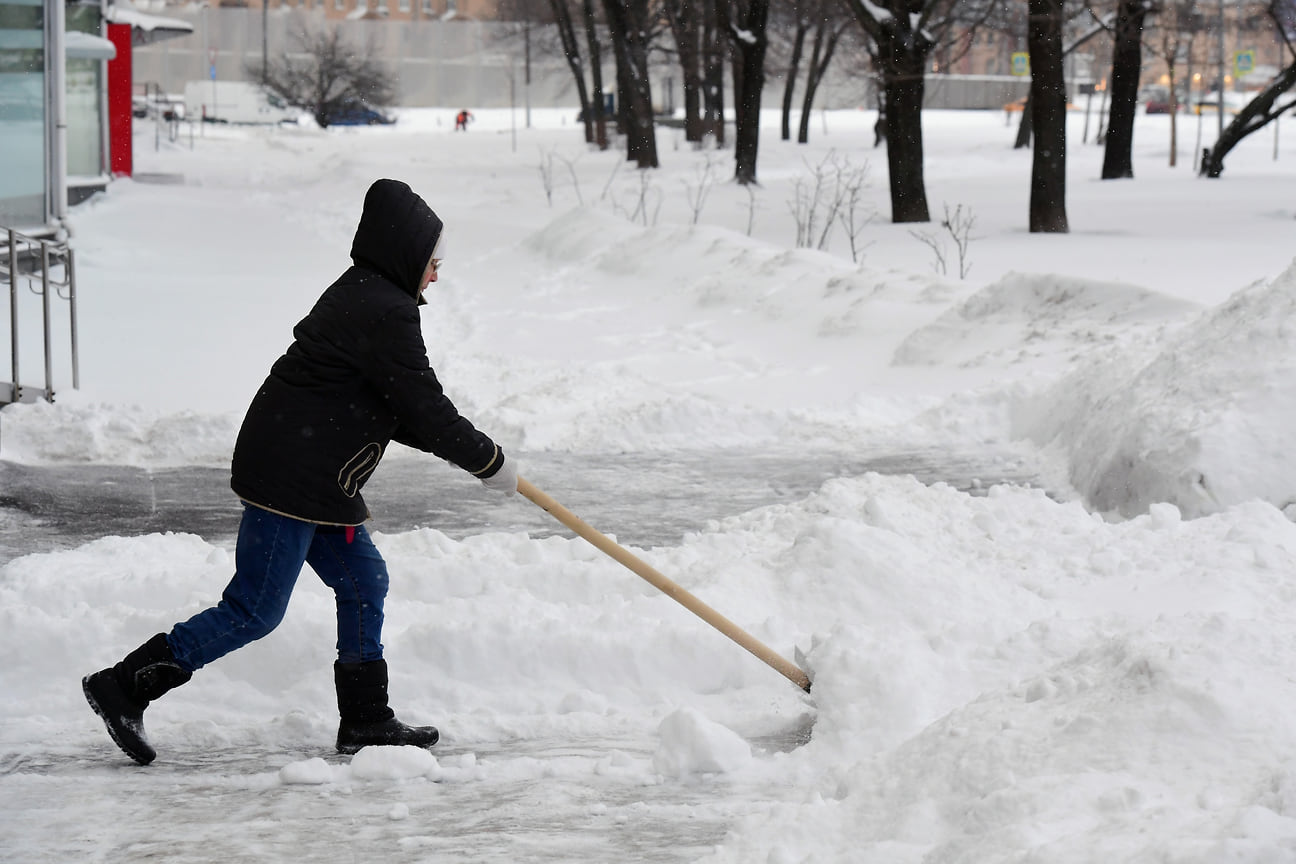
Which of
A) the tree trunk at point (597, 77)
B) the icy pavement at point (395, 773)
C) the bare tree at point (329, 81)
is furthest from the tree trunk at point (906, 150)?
the bare tree at point (329, 81)

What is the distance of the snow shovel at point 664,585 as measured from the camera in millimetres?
4012

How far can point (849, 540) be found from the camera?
5258 millimetres

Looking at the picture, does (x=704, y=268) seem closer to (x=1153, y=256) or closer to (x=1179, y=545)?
(x=1153, y=256)

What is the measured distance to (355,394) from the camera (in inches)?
150

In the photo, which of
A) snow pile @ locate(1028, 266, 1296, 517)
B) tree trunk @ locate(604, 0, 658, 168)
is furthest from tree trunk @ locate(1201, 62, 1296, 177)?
snow pile @ locate(1028, 266, 1296, 517)

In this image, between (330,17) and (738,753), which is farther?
(330,17)

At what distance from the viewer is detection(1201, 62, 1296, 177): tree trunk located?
77.4 feet

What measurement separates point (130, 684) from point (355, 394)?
93 centimetres

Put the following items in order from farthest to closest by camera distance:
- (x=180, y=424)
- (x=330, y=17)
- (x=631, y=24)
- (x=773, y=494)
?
(x=330, y=17)
(x=631, y=24)
(x=180, y=424)
(x=773, y=494)

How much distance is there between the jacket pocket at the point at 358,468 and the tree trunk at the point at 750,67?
21309 mm

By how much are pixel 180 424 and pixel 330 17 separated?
7469 centimetres

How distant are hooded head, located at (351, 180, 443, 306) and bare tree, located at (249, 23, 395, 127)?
179 feet

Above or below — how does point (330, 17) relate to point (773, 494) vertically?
above

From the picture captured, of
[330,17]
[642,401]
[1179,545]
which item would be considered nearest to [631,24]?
[642,401]
